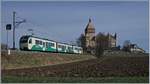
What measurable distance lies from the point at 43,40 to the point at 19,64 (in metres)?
6.85

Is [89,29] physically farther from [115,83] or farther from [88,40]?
[115,83]

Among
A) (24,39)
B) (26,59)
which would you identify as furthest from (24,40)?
(26,59)

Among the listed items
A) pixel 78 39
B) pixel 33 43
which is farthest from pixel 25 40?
pixel 78 39

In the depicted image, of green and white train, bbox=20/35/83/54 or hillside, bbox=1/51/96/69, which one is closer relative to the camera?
hillside, bbox=1/51/96/69

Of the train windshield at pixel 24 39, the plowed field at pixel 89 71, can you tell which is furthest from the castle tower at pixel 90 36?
the plowed field at pixel 89 71

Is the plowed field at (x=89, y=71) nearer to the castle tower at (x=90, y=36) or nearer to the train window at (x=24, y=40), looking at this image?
the train window at (x=24, y=40)

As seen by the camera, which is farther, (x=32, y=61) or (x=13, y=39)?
(x=13, y=39)

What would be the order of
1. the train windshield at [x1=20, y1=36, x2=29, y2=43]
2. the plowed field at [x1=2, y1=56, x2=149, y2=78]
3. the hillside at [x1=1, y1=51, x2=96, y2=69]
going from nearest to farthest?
the plowed field at [x1=2, y1=56, x2=149, y2=78] → the hillside at [x1=1, y1=51, x2=96, y2=69] → the train windshield at [x1=20, y1=36, x2=29, y2=43]

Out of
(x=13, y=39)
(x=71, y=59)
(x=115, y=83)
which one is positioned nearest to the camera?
(x=115, y=83)

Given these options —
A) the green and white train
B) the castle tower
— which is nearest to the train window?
the green and white train

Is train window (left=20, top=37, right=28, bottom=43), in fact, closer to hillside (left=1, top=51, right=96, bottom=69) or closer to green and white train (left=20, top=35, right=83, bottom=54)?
green and white train (left=20, top=35, right=83, bottom=54)

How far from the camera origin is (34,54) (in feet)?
158

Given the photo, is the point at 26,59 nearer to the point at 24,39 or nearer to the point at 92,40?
the point at 24,39

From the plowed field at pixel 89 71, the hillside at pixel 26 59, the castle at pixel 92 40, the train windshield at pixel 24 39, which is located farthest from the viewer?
the castle at pixel 92 40
